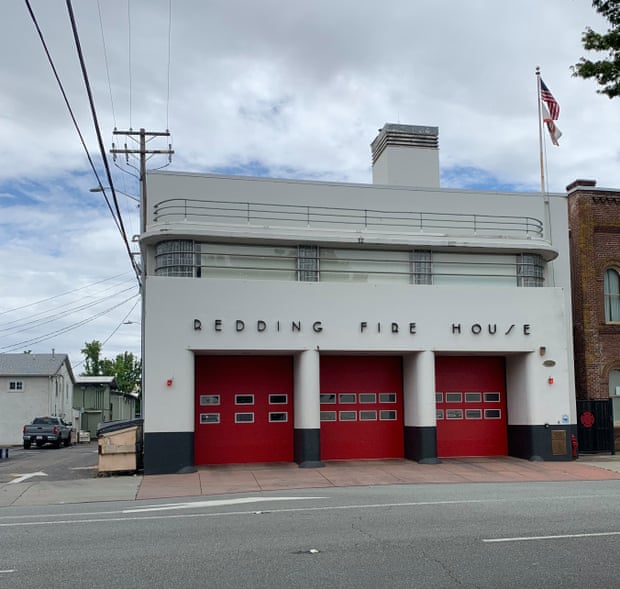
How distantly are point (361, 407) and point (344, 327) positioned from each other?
3.03m

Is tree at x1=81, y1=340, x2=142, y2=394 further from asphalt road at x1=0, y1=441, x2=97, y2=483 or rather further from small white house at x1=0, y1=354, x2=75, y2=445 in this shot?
asphalt road at x1=0, y1=441, x2=97, y2=483

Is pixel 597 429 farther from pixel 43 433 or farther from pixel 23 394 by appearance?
pixel 23 394

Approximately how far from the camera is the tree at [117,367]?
3706 inches

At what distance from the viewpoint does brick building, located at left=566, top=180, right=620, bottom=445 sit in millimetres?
25672

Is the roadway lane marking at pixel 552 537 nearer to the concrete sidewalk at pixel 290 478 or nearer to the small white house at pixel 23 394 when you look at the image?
the concrete sidewalk at pixel 290 478

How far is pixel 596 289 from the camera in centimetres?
2614

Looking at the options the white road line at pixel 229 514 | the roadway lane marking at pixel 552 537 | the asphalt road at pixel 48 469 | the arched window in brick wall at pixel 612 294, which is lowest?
the asphalt road at pixel 48 469

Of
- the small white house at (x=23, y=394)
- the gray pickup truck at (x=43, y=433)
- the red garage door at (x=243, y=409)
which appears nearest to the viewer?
the red garage door at (x=243, y=409)

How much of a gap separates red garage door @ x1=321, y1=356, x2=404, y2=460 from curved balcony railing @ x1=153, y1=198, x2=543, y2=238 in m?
4.13

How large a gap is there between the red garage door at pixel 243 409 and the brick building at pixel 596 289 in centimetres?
1011

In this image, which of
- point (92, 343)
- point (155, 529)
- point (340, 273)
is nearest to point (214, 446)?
point (340, 273)

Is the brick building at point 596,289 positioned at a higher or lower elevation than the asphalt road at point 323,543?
higher

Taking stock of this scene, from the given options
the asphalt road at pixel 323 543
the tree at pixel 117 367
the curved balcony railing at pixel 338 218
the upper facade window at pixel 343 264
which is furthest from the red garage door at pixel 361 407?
the tree at pixel 117 367

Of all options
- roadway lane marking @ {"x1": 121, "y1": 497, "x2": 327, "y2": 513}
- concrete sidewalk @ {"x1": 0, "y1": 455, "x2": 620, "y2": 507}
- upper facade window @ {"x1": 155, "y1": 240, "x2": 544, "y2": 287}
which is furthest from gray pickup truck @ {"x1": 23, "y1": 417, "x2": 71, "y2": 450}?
roadway lane marking @ {"x1": 121, "y1": 497, "x2": 327, "y2": 513}
